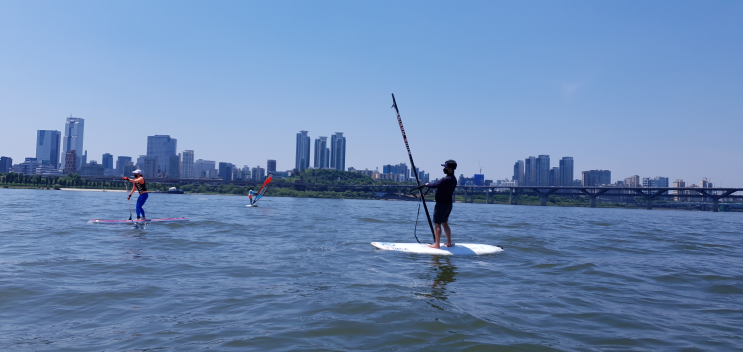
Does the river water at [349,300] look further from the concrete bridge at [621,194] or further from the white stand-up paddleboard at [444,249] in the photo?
the concrete bridge at [621,194]

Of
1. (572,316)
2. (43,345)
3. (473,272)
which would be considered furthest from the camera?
(473,272)

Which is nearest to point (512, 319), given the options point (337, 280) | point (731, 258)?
point (337, 280)

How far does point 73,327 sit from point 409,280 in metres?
4.87

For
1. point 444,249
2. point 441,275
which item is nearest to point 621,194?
point 444,249

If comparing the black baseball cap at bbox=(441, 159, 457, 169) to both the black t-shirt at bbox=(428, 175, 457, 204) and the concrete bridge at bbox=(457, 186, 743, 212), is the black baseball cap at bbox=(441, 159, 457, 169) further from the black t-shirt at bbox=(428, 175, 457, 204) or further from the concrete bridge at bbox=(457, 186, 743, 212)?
the concrete bridge at bbox=(457, 186, 743, 212)

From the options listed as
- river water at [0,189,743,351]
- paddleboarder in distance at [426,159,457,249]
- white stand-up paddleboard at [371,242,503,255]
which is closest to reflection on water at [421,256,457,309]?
river water at [0,189,743,351]

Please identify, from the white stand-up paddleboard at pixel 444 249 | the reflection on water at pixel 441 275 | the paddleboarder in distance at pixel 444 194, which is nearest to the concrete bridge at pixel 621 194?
→ the white stand-up paddleboard at pixel 444 249

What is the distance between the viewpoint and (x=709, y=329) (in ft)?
16.4

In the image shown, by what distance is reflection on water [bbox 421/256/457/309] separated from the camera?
6.38 meters

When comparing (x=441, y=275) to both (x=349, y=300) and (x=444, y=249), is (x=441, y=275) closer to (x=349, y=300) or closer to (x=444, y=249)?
(x=349, y=300)

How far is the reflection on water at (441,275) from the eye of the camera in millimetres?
6378

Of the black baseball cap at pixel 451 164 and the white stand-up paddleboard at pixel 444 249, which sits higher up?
the black baseball cap at pixel 451 164

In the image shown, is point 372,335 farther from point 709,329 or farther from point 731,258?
point 731,258

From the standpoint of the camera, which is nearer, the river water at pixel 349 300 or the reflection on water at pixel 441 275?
the river water at pixel 349 300
